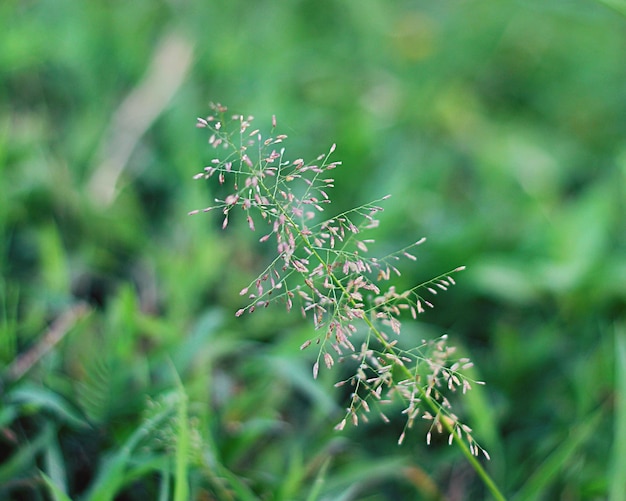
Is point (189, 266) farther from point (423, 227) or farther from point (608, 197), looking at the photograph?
point (608, 197)

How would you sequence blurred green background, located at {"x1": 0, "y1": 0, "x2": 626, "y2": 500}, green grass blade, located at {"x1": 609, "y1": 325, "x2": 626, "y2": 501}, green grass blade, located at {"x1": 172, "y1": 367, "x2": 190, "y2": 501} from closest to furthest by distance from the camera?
green grass blade, located at {"x1": 172, "y1": 367, "x2": 190, "y2": 501} < green grass blade, located at {"x1": 609, "y1": 325, "x2": 626, "y2": 501} < blurred green background, located at {"x1": 0, "y1": 0, "x2": 626, "y2": 500}

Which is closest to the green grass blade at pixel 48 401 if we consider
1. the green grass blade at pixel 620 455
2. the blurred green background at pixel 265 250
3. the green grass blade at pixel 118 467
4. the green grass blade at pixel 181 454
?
the blurred green background at pixel 265 250

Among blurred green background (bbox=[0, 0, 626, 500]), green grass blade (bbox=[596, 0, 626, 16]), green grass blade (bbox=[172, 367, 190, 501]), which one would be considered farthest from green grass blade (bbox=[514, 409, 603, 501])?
green grass blade (bbox=[596, 0, 626, 16])

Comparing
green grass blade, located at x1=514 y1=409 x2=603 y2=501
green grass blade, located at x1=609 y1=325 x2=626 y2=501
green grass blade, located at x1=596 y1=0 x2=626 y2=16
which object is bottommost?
green grass blade, located at x1=514 y1=409 x2=603 y2=501

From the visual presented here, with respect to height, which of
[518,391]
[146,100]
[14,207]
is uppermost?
[146,100]

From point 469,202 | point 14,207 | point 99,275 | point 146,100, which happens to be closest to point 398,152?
point 469,202

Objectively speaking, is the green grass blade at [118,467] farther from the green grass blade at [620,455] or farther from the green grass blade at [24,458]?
the green grass blade at [620,455]

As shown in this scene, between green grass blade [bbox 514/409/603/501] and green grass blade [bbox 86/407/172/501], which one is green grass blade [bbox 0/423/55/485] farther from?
green grass blade [bbox 514/409/603/501]

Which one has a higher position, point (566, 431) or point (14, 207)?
point (14, 207)

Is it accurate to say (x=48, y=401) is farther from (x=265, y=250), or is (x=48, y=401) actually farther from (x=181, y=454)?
(x=265, y=250)
